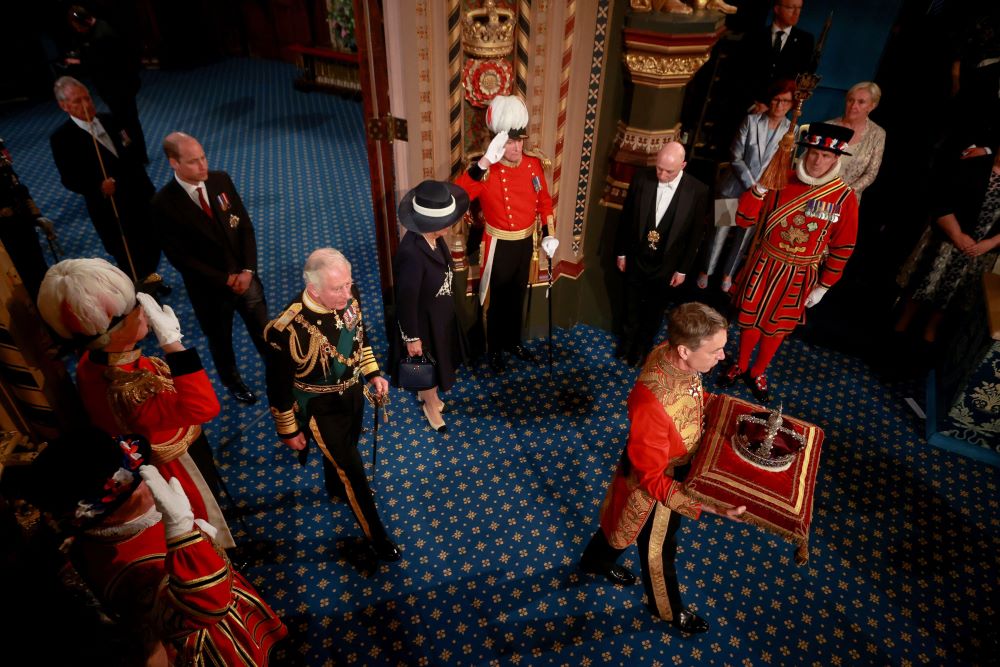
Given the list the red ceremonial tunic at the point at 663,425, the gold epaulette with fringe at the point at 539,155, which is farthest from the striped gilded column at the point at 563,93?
the red ceremonial tunic at the point at 663,425

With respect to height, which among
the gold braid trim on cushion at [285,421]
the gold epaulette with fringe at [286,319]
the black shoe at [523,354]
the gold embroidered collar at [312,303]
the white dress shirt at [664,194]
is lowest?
the black shoe at [523,354]

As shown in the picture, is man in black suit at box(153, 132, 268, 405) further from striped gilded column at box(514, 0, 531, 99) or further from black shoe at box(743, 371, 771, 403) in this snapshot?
black shoe at box(743, 371, 771, 403)

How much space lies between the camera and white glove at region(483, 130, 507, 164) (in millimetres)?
3736

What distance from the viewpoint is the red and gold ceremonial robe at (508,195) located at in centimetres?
393

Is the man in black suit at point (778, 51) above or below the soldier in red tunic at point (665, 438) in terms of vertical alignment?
above

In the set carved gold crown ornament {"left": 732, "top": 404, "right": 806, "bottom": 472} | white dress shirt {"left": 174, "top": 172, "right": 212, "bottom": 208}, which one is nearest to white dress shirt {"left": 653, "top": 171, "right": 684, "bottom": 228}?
carved gold crown ornament {"left": 732, "top": 404, "right": 806, "bottom": 472}

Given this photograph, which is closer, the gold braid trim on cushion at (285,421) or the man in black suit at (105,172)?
the gold braid trim on cushion at (285,421)

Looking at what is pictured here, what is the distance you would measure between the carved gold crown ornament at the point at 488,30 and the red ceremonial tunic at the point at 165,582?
3174mm

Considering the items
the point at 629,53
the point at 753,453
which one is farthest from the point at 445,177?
the point at 753,453

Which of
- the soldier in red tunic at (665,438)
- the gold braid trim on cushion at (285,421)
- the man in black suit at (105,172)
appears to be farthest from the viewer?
the man in black suit at (105,172)

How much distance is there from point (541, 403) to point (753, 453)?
2201 millimetres

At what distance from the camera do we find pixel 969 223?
443cm

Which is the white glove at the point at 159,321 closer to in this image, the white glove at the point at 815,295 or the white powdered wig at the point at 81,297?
the white powdered wig at the point at 81,297

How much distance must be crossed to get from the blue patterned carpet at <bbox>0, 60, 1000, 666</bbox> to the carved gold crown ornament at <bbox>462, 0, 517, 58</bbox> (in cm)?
237
